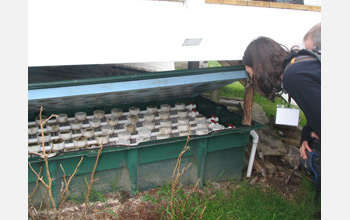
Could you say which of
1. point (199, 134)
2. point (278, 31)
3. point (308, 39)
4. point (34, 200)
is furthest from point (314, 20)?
point (34, 200)

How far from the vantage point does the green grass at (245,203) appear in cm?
301

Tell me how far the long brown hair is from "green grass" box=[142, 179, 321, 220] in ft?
4.57

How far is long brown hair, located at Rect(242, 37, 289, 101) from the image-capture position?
84.0 inches

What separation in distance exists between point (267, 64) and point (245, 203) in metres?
1.75

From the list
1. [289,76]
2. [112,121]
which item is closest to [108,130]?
[112,121]

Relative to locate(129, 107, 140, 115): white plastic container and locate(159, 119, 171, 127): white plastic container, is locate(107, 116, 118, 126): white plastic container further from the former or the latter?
locate(159, 119, 171, 127): white plastic container

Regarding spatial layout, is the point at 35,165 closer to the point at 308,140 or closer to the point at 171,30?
the point at 171,30

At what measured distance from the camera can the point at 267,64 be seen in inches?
84.4

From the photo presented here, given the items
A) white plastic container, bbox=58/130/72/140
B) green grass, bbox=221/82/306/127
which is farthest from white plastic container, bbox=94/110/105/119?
green grass, bbox=221/82/306/127

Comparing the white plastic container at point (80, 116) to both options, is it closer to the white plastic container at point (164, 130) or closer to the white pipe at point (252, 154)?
the white plastic container at point (164, 130)

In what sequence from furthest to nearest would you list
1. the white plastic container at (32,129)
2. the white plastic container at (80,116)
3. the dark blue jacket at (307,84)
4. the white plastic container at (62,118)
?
the white plastic container at (80,116)
the white plastic container at (62,118)
the white plastic container at (32,129)
the dark blue jacket at (307,84)

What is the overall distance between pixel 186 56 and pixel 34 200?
2.01 m

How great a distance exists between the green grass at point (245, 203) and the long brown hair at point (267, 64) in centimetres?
139

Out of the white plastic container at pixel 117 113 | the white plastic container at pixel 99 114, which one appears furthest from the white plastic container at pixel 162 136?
the white plastic container at pixel 99 114
